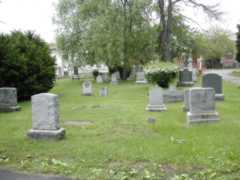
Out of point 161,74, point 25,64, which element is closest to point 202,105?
point 161,74

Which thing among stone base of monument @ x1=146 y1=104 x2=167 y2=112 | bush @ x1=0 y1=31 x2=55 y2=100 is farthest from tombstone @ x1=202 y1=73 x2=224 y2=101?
bush @ x1=0 y1=31 x2=55 y2=100

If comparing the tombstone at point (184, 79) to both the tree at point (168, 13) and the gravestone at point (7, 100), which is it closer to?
the tree at point (168, 13)

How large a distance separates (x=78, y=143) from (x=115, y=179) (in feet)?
7.06

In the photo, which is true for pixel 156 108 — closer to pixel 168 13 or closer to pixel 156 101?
pixel 156 101

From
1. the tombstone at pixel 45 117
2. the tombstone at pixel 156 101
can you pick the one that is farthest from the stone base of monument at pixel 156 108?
the tombstone at pixel 45 117

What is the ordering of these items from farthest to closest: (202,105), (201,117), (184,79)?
(184,79) → (202,105) → (201,117)

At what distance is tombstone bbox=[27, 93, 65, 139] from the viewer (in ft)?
21.3

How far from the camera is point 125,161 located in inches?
193

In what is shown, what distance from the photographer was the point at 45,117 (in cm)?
654

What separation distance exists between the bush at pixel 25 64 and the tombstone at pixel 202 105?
30.3 feet

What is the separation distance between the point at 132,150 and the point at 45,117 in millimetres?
2331

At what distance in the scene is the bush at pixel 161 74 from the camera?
12984mm

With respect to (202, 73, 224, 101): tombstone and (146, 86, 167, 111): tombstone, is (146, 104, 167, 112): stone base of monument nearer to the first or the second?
(146, 86, 167, 111): tombstone

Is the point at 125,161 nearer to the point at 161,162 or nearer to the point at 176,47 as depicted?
the point at 161,162
